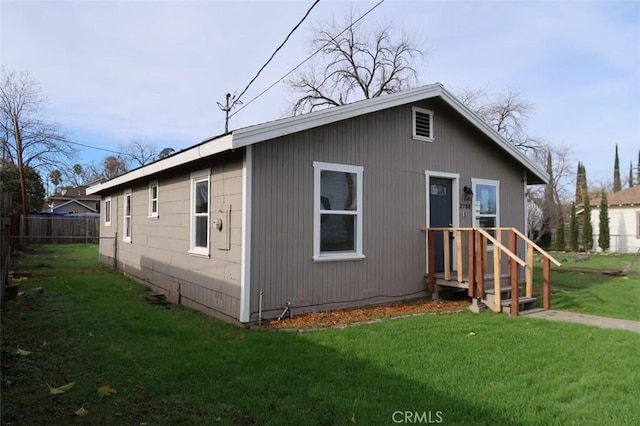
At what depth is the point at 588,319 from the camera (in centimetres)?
620

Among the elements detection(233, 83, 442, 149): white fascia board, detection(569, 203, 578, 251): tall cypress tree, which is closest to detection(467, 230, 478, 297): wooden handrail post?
detection(233, 83, 442, 149): white fascia board

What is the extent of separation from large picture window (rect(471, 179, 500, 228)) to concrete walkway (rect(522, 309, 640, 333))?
2654mm

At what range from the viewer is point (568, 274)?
12.5m

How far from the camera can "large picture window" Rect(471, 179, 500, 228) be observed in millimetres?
9007

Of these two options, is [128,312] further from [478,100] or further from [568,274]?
[478,100]

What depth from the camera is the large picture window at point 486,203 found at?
355 inches

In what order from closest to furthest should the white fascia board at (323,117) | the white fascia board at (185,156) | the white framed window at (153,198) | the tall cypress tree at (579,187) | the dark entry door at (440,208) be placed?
the white fascia board at (323,117) < the white fascia board at (185,156) < the dark entry door at (440,208) < the white framed window at (153,198) < the tall cypress tree at (579,187)

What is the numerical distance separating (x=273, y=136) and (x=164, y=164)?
125 inches

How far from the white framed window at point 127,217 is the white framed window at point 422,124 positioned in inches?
314

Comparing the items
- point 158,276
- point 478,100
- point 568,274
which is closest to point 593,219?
point 478,100

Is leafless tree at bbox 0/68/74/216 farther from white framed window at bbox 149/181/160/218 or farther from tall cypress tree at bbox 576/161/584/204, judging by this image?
tall cypress tree at bbox 576/161/584/204

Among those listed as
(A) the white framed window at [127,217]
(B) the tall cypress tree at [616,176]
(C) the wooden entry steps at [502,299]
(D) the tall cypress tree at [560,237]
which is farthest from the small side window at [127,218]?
(B) the tall cypress tree at [616,176]

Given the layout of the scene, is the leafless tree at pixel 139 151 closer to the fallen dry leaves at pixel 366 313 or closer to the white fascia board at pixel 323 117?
the white fascia board at pixel 323 117

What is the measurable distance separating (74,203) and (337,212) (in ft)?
147
